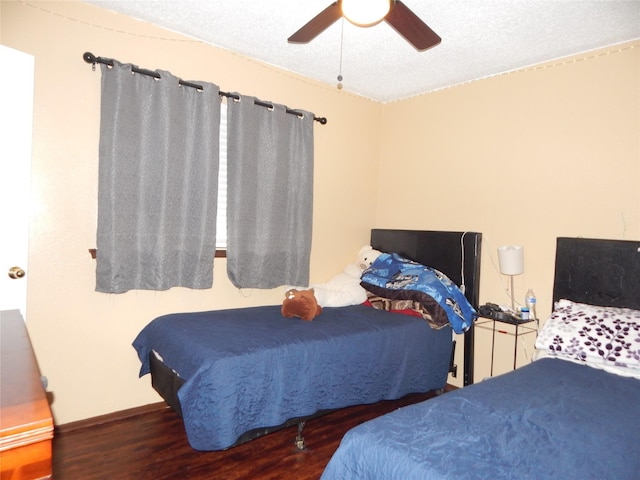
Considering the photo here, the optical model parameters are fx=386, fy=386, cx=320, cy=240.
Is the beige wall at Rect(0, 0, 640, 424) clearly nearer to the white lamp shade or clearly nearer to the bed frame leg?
the white lamp shade

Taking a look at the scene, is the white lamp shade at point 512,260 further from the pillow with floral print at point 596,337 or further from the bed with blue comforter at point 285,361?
the pillow with floral print at point 596,337

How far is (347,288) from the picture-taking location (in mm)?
3223

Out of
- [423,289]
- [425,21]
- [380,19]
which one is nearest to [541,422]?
[423,289]

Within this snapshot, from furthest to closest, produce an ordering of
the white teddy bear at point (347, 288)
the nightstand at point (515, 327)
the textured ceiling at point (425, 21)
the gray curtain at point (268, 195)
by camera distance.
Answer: the white teddy bear at point (347, 288), the gray curtain at point (268, 195), the nightstand at point (515, 327), the textured ceiling at point (425, 21)

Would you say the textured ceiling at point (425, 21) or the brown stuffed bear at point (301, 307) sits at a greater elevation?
the textured ceiling at point (425, 21)

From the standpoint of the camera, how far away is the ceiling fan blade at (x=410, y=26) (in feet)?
5.67

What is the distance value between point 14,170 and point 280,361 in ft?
5.32

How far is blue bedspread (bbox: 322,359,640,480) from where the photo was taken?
1.15 meters

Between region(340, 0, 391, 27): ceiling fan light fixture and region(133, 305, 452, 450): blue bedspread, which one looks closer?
region(340, 0, 391, 27): ceiling fan light fixture

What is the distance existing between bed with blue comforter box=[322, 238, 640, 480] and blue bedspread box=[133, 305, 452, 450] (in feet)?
2.51

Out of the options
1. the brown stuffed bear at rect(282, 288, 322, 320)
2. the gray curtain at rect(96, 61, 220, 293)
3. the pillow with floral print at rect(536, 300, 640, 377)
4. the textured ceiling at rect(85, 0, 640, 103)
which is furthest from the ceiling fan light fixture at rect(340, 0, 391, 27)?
the pillow with floral print at rect(536, 300, 640, 377)

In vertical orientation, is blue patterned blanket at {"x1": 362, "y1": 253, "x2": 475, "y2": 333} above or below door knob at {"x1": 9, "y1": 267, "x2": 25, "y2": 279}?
below

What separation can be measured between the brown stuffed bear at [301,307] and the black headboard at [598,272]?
1.70 m

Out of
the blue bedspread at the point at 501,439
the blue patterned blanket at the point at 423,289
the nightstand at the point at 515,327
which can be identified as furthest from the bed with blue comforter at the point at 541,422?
the blue patterned blanket at the point at 423,289
